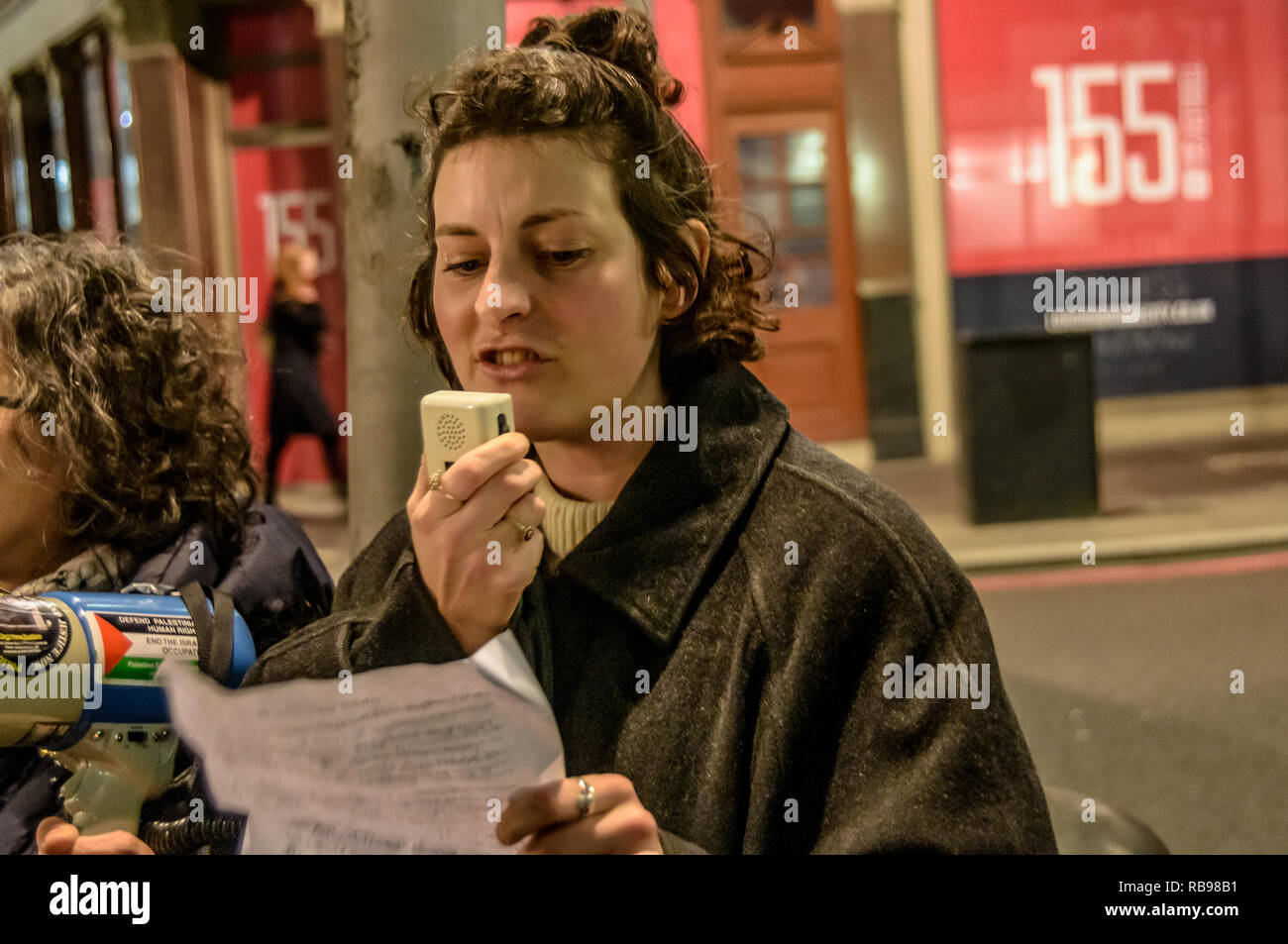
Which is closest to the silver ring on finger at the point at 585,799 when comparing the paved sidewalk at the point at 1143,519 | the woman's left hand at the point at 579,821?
the woman's left hand at the point at 579,821

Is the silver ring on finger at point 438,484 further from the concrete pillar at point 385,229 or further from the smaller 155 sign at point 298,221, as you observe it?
the smaller 155 sign at point 298,221

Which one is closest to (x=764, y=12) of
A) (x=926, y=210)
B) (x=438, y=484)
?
(x=926, y=210)

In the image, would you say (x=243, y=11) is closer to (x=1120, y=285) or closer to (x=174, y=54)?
(x=174, y=54)

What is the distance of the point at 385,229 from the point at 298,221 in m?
4.09

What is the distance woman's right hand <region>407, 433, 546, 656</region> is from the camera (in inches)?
40.3

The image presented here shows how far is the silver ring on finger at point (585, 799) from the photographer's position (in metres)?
1.06

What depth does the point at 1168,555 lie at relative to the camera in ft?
16.3

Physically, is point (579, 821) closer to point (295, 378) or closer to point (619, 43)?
point (619, 43)

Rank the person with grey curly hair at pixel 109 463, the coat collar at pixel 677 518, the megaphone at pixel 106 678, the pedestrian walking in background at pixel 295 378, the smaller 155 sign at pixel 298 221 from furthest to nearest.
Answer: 1. the smaller 155 sign at pixel 298 221
2. the pedestrian walking in background at pixel 295 378
3. the person with grey curly hair at pixel 109 463
4. the coat collar at pixel 677 518
5. the megaphone at pixel 106 678

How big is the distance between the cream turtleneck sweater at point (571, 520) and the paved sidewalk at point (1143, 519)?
3.25 metres

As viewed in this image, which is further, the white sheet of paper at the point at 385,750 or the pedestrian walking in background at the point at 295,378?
the pedestrian walking in background at the point at 295,378

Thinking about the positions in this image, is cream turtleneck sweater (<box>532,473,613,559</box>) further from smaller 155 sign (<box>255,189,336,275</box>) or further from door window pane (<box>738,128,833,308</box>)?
door window pane (<box>738,128,833,308</box>)
